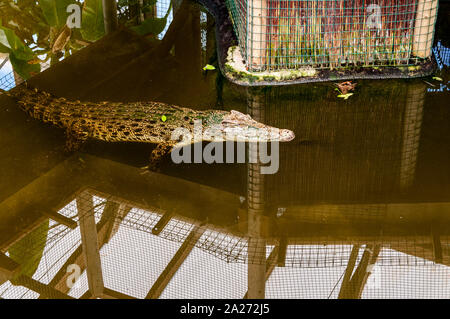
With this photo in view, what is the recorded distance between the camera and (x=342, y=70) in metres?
4.38

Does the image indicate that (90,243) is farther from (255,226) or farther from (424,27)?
(424,27)

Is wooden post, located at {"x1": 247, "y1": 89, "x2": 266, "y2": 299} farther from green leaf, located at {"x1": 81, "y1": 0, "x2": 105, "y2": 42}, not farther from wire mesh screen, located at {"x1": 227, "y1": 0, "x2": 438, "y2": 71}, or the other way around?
green leaf, located at {"x1": 81, "y1": 0, "x2": 105, "y2": 42}

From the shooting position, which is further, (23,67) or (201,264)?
(23,67)

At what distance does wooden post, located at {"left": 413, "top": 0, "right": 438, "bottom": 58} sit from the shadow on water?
36cm

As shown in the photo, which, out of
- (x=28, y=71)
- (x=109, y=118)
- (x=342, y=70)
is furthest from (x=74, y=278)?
(x=342, y=70)

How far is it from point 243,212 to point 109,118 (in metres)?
1.27

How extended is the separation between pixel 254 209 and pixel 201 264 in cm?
49

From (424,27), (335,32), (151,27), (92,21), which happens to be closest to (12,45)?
(92,21)

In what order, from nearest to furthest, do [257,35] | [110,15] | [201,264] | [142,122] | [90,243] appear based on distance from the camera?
1. [201,264]
2. [90,243]
3. [142,122]
4. [257,35]
5. [110,15]

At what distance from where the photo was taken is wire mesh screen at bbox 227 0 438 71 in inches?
166

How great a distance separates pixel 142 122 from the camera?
3695 mm

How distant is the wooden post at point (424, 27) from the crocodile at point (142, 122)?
4.99 feet

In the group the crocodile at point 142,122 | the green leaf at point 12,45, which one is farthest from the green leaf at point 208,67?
the green leaf at point 12,45

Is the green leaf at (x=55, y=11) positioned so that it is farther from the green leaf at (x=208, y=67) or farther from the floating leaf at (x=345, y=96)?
the floating leaf at (x=345, y=96)
